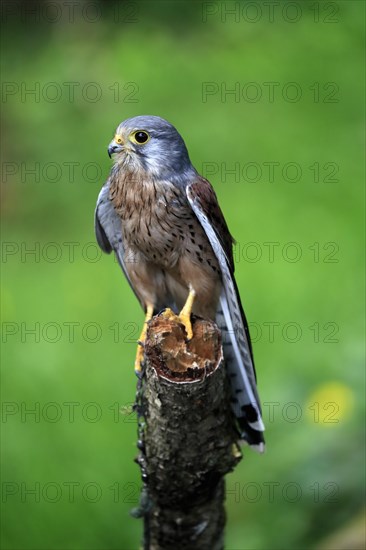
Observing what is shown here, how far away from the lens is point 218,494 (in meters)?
3.53

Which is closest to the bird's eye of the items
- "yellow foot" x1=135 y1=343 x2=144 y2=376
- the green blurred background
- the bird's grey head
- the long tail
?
the bird's grey head

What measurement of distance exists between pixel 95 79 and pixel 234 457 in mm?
5138

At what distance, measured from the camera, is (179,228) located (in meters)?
3.58

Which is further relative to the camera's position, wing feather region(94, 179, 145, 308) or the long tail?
wing feather region(94, 179, 145, 308)

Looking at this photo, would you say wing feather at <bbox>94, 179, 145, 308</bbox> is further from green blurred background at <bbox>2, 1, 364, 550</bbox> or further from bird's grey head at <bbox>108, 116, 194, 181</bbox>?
green blurred background at <bbox>2, 1, 364, 550</bbox>

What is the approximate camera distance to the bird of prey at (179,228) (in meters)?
3.48

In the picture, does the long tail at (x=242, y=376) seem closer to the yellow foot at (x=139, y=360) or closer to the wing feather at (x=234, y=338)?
the wing feather at (x=234, y=338)

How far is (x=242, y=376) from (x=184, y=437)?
0.47 metres

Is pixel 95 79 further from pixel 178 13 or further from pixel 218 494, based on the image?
pixel 218 494

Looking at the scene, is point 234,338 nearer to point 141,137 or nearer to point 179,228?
point 179,228

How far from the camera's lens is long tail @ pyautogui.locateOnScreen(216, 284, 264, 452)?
3.50 metres

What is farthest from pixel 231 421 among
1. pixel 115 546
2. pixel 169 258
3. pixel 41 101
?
pixel 41 101

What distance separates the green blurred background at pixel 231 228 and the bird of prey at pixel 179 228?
0.52 m

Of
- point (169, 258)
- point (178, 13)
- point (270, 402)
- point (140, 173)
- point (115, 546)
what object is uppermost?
point (178, 13)
